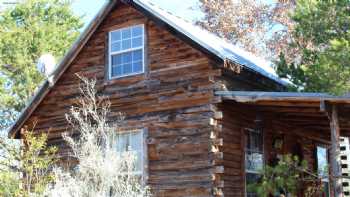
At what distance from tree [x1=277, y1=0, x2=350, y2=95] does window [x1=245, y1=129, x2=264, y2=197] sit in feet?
6.71

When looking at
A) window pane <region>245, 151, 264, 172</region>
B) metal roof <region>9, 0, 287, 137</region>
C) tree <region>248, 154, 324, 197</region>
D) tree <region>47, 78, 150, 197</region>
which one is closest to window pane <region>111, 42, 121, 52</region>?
metal roof <region>9, 0, 287, 137</region>

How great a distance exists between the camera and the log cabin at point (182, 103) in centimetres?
1253

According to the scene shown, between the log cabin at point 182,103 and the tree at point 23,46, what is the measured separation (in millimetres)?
12208

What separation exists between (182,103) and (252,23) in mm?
20673

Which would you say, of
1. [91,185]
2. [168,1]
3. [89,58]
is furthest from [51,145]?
[168,1]

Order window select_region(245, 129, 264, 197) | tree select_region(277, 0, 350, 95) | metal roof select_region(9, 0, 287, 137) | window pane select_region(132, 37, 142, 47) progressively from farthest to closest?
window pane select_region(132, 37, 142, 47)
window select_region(245, 129, 264, 197)
metal roof select_region(9, 0, 287, 137)
tree select_region(277, 0, 350, 95)

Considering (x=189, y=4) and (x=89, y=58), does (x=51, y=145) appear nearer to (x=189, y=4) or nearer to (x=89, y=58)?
(x=89, y=58)

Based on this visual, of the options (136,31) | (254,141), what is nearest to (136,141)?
(136,31)

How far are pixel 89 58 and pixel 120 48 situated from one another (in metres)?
1.10

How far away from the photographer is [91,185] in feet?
40.9

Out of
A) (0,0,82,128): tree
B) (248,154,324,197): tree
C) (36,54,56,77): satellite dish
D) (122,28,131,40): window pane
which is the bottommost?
(248,154,324,197): tree

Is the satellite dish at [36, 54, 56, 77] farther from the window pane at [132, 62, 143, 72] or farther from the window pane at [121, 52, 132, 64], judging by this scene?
the window pane at [132, 62, 143, 72]

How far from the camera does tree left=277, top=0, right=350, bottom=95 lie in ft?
32.2

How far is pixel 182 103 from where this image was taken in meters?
13.2
